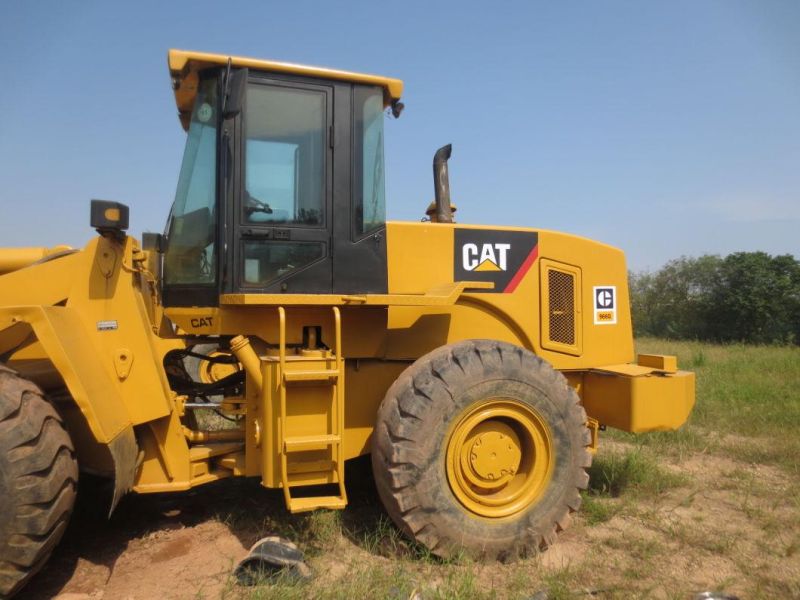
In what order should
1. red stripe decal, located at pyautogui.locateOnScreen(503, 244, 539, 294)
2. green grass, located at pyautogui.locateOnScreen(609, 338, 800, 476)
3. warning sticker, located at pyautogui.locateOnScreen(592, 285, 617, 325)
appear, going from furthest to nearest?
green grass, located at pyautogui.locateOnScreen(609, 338, 800, 476) < warning sticker, located at pyautogui.locateOnScreen(592, 285, 617, 325) < red stripe decal, located at pyautogui.locateOnScreen(503, 244, 539, 294)

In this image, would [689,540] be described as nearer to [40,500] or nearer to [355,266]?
[355,266]

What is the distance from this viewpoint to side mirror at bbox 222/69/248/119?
11.1 ft

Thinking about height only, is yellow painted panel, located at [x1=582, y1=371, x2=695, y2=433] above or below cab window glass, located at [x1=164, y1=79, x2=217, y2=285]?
below

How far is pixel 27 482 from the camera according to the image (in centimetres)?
285

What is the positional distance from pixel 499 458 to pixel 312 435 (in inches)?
45.0

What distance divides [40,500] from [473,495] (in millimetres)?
2292

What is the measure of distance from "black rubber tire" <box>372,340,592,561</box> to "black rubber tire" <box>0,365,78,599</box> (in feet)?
5.41

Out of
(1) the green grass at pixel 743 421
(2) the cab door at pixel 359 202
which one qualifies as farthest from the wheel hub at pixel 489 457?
(1) the green grass at pixel 743 421

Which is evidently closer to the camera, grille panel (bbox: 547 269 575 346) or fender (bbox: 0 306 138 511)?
fender (bbox: 0 306 138 511)

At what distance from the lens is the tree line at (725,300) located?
3006cm

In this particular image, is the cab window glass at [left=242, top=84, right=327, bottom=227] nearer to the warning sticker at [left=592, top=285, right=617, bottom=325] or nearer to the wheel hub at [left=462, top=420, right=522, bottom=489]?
the wheel hub at [left=462, top=420, right=522, bottom=489]

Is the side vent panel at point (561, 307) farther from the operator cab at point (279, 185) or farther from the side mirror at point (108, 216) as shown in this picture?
A: the side mirror at point (108, 216)

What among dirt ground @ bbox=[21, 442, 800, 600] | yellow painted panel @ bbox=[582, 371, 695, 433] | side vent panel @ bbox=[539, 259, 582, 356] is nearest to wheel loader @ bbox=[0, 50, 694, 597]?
dirt ground @ bbox=[21, 442, 800, 600]

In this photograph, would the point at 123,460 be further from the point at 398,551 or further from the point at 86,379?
the point at 398,551
